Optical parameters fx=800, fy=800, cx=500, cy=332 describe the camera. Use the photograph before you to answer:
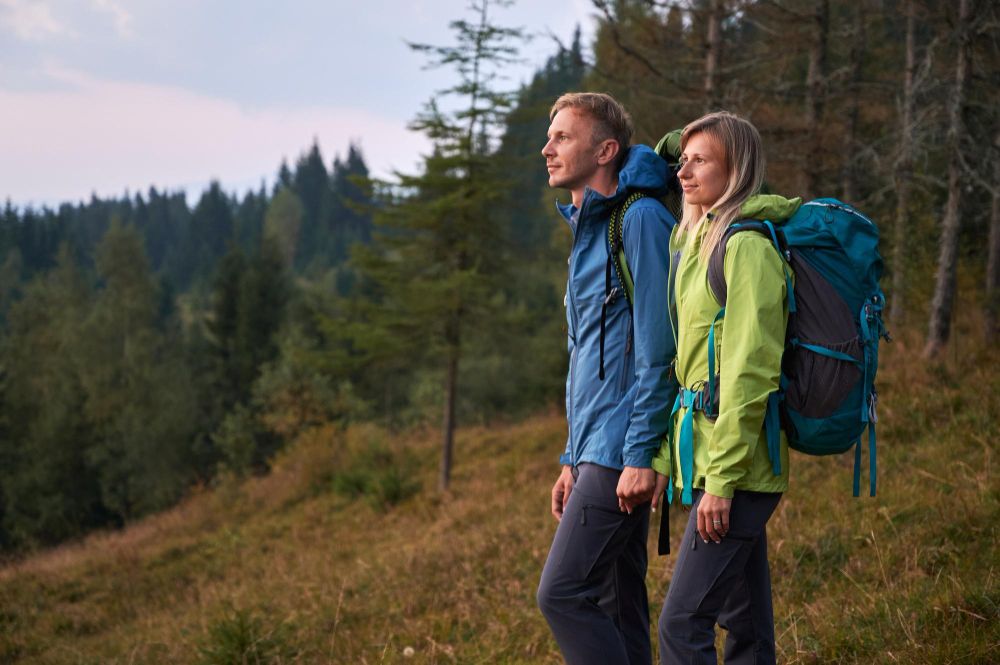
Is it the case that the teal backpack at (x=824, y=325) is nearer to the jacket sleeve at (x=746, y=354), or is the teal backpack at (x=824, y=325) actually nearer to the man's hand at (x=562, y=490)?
the jacket sleeve at (x=746, y=354)

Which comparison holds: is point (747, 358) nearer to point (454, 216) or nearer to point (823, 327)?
point (823, 327)

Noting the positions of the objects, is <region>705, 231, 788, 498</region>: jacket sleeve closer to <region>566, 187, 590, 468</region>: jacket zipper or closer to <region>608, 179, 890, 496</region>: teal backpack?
<region>608, 179, 890, 496</region>: teal backpack

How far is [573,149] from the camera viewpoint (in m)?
2.78

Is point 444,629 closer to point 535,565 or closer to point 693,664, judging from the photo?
point 535,565

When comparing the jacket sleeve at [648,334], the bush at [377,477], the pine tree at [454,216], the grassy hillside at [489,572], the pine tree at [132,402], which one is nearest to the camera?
the jacket sleeve at [648,334]

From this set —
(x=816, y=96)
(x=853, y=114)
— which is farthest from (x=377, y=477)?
(x=853, y=114)

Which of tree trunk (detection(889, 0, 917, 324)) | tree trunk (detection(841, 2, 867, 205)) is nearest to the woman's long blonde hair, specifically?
tree trunk (detection(889, 0, 917, 324))

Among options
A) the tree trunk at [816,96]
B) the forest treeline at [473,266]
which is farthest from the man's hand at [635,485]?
the tree trunk at [816,96]

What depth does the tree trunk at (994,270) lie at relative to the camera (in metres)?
8.62

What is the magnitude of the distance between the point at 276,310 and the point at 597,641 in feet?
139

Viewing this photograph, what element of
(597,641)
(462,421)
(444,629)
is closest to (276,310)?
(462,421)

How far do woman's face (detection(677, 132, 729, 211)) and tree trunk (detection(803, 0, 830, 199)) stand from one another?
25.3 feet

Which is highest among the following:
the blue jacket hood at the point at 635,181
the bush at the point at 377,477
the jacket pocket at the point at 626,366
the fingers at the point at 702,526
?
the blue jacket hood at the point at 635,181

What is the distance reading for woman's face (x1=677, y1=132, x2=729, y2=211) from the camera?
246 cm
